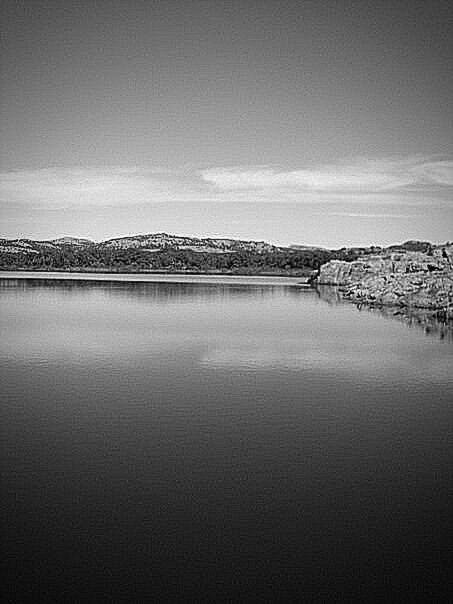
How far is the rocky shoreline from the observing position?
31.6 meters

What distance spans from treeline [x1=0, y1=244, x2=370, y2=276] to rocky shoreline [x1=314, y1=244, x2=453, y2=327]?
31767 mm

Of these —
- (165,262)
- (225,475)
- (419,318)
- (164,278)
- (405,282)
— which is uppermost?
(165,262)

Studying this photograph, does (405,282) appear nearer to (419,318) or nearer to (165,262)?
(419,318)

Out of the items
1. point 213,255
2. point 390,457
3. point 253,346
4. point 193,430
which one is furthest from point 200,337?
point 213,255

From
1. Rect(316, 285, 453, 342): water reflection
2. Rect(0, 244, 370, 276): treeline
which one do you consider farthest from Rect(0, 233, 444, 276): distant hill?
Rect(316, 285, 453, 342): water reflection

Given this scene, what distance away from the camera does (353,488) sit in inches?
300

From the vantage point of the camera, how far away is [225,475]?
7.92m

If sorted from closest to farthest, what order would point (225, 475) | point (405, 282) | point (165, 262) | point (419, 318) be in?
1. point (225, 475)
2. point (419, 318)
3. point (405, 282)
4. point (165, 262)

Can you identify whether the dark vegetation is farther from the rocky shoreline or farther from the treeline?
the rocky shoreline

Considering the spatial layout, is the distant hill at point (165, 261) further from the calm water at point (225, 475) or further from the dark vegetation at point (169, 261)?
the calm water at point (225, 475)

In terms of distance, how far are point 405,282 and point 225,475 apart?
106ft

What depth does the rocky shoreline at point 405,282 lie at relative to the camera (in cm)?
3158

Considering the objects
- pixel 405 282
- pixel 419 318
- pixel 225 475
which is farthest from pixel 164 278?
pixel 225 475

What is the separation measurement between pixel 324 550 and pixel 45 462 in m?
3.89
